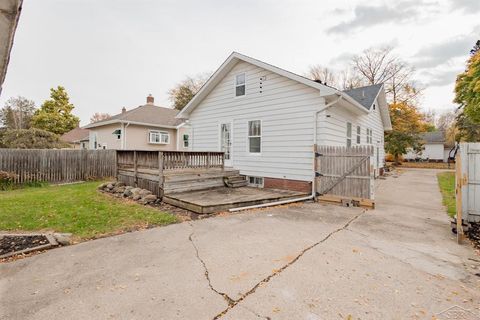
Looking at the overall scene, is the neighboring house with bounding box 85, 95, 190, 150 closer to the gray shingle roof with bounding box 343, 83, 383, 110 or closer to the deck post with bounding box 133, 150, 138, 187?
the deck post with bounding box 133, 150, 138, 187

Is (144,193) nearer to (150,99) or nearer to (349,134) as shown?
(349,134)

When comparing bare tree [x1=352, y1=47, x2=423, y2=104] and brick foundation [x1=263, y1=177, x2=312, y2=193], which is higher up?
bare tree [x1=352, y1=47, x2=423, y2=104]

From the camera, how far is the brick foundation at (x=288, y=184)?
8.48 meters

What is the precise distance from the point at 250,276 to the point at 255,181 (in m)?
7.24

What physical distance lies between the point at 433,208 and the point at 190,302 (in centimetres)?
792

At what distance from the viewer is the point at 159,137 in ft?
64.2

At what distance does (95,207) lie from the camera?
6691mm

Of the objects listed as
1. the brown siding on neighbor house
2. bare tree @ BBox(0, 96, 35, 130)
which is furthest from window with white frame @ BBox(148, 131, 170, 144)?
bare tree @ BBox(0, 96, 35, 130)

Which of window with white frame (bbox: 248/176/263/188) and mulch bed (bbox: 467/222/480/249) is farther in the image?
window with white frame (bbox: 248/176/263/188)

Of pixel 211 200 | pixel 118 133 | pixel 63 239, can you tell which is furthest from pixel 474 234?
pixel 118 133

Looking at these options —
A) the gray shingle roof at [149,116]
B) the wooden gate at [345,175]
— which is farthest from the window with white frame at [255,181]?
the gray shingle roof at [149,116]

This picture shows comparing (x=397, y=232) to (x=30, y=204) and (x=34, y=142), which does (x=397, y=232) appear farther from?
(x=34, y=142)

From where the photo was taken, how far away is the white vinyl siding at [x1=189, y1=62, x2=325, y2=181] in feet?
28.1

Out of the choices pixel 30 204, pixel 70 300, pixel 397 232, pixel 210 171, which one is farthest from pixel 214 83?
pixel 70 300
